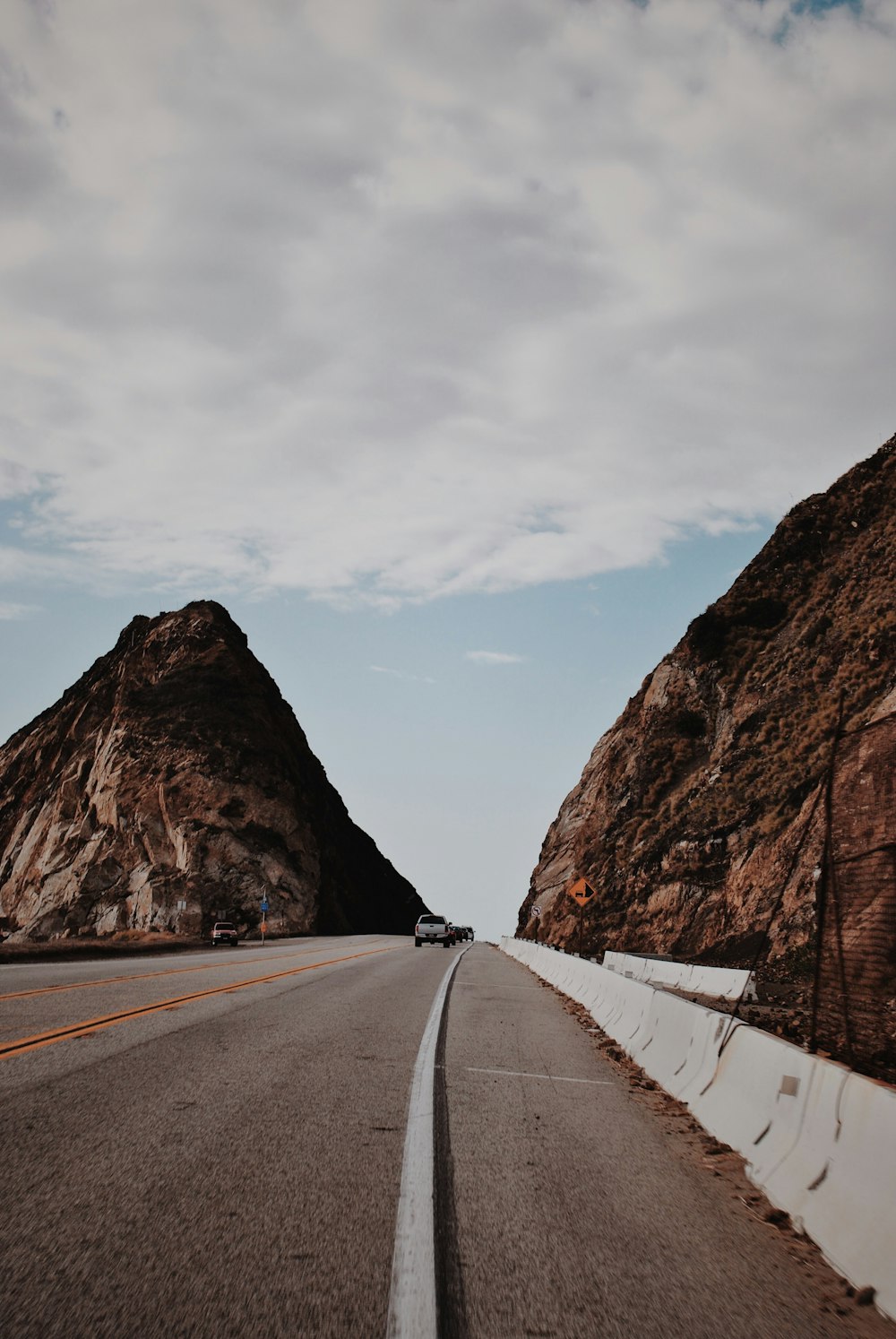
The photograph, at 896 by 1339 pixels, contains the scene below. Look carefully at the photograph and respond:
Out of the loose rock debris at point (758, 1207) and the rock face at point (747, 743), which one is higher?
the rock face at point (747, 743)

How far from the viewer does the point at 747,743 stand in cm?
4453

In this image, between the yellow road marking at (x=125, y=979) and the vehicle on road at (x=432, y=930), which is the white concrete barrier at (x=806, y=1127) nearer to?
the yellow road marking at (x=125, y=979)

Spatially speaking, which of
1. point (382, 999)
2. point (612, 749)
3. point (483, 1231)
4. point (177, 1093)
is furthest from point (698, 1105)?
point (612, 749)

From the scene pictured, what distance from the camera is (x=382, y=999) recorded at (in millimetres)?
15766

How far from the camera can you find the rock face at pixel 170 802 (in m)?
66.6

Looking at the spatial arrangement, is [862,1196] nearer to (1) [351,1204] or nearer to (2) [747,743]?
(1) [351,1204]

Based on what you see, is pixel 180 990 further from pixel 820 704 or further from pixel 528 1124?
pixel 820 704

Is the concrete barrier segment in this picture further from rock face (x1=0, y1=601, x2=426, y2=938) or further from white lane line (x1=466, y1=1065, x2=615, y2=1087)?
rock face (x1=0, y1=601, x2=426, y2=938)

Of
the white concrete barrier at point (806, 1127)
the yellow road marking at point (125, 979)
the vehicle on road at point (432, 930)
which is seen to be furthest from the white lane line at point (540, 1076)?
the vehicle on road at point (432, 930)

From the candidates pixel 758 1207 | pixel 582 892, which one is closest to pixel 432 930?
pixel 582 892

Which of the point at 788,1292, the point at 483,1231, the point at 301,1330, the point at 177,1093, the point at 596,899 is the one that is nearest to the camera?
the point at 301,1330

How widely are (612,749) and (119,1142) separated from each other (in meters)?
55.4

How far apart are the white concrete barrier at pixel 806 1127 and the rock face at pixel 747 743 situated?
21.9 meters

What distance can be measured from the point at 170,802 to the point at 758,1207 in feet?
227
